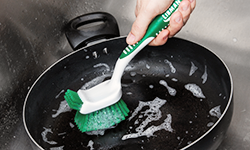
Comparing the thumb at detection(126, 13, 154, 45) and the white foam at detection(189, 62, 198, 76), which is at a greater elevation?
the thumb at detection(126, 13, 154, 45)

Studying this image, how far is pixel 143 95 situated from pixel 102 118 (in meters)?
0.14

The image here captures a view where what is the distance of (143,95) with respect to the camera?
772 mm

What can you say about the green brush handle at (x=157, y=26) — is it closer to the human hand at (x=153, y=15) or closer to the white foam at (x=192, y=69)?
the human hand at (x=153, y=15)

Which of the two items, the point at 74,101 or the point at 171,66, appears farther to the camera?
the point at 171,66

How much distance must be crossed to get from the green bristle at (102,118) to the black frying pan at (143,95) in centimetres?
2

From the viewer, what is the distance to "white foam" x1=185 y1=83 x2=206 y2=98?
0.75 meters

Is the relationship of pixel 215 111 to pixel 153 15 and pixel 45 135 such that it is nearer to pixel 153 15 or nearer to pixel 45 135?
pixel 153 15

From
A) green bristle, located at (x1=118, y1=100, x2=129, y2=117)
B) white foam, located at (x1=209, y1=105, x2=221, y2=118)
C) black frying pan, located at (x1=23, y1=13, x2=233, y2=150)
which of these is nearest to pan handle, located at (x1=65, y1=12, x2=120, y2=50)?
black frying pan, located at (x1=23, y1=13, x2=233, y2=150)

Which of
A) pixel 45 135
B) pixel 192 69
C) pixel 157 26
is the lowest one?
pixel 45 135

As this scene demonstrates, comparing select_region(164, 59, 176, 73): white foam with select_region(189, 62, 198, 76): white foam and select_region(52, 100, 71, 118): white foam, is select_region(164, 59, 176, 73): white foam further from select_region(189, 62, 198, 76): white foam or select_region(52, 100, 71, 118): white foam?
select_region(52, 100, 71, 118): white foam

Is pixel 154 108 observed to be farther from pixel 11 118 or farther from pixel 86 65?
pixel 11 118

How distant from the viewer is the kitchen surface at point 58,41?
2.48 ft

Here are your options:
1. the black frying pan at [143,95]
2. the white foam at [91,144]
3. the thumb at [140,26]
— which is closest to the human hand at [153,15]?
the thumb at [140,26]

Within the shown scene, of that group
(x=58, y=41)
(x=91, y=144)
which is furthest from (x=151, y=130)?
(x=58, y=41)
